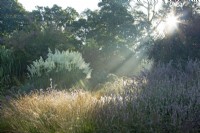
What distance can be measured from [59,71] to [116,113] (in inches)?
304

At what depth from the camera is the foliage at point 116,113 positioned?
4.59 meters

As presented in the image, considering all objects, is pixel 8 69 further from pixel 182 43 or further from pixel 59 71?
pixel 182 43

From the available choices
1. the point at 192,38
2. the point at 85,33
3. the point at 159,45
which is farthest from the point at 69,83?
the point at 85,33

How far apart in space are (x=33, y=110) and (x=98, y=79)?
24.1 ft

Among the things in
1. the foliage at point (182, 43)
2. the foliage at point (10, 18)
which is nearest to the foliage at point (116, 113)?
the foliage at point (182, 43)

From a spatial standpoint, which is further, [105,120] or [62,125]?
[62,125]

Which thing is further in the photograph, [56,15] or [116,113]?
[56,15]

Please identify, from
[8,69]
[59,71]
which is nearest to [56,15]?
[8,69]

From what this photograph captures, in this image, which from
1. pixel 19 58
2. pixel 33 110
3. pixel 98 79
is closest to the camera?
pixel 33 110

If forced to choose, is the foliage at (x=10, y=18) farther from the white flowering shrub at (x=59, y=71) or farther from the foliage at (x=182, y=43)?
the foliage at (x=182, y=43)

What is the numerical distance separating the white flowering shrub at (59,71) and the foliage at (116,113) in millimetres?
4641

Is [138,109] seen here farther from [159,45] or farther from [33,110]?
[159,45]

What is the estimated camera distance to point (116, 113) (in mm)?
4898

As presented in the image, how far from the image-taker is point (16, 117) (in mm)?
6426
